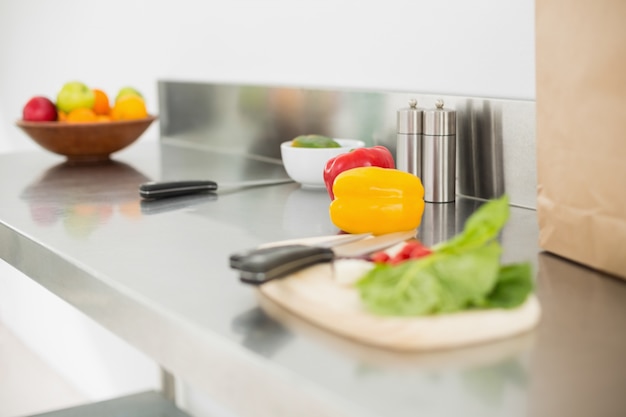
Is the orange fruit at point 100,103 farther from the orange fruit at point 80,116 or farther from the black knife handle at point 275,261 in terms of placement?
the black knife handle at point 275,261

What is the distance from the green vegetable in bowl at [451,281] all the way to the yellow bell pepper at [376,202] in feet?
1.17

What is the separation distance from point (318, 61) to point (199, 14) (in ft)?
1.59

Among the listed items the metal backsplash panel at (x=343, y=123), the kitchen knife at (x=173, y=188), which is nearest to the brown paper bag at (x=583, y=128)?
the metal backsplash panel at (x=343, y=123)

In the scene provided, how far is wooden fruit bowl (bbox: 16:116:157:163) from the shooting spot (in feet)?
5.54

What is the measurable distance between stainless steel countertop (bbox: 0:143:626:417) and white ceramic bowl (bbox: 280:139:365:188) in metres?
0.03

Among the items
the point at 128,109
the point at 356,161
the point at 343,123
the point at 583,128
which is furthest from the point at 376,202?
the point at 128,109

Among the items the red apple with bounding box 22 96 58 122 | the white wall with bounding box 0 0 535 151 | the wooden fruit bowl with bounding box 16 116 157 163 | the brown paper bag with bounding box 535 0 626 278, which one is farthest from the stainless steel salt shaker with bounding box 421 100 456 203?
the red apple with bounding box 22 96 58 122

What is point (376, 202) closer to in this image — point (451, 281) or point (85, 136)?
point (451, 281)

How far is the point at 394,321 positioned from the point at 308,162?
736 millimetres

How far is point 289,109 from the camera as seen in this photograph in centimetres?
171

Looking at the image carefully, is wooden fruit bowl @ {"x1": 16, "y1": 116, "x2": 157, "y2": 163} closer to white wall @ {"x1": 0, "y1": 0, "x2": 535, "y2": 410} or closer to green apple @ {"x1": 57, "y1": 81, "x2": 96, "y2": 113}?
green apple @ {"x1": 57, "y1": 81, "x2": 96, "y2": 113}

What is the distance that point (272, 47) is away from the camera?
1.82 metres

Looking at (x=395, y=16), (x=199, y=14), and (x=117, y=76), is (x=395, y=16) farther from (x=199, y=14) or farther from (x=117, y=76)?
(x=117, y=76)

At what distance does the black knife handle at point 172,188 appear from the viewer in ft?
4.24
